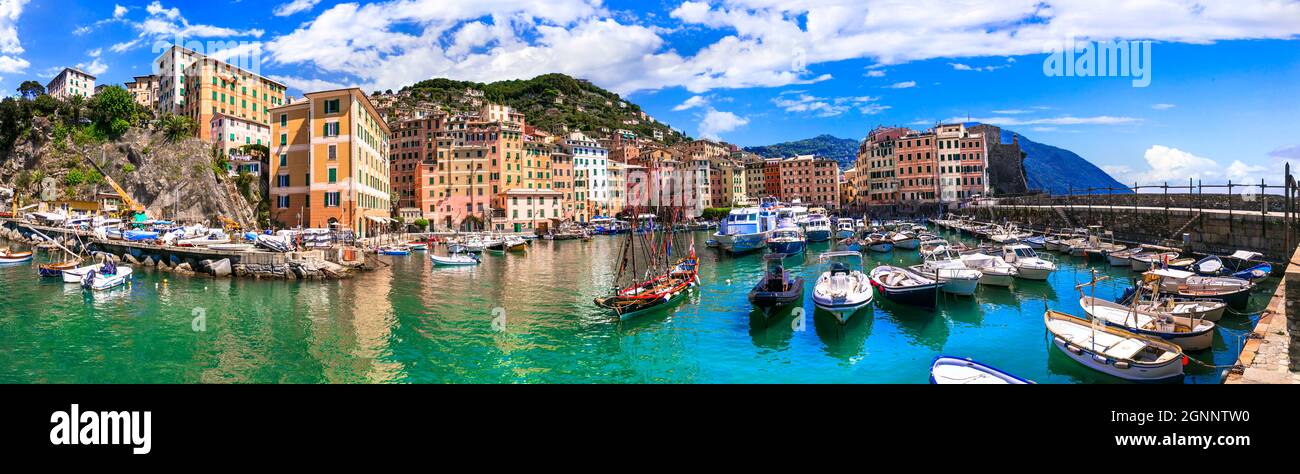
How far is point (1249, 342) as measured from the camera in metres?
11.5

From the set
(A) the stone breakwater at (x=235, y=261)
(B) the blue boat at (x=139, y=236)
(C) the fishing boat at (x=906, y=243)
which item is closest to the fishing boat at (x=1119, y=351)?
(A) the stone breakwater at (x=235, y=261)

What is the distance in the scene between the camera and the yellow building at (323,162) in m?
48.4

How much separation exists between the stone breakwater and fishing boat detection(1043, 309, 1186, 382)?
1294 inches

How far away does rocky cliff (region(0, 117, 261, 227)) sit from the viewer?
52.3 m

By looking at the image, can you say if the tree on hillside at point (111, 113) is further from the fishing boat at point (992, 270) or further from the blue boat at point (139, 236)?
the fishing boat at point (992, 270)

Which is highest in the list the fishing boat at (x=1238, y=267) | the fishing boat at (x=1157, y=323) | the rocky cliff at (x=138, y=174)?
the rocky cliff at (x=138, y=174)

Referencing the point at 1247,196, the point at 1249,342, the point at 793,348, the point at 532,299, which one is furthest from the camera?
the point at 1247,196

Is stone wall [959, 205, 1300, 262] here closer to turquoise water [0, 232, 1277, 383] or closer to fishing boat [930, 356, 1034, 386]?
turquoise water [0, 232, 1277, 383]

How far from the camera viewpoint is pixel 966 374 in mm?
11578

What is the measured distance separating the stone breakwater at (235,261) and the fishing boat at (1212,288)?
37.5 metres
